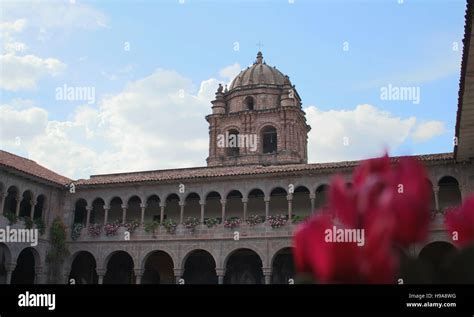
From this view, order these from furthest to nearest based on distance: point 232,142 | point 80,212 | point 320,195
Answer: point 232,142 < point 80,212 < point 320,195

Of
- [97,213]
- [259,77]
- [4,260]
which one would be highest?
[259,77]

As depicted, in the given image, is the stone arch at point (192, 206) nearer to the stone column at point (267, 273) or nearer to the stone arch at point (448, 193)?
the stone column at point (267, 273)

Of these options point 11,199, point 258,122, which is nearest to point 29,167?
point 11,199

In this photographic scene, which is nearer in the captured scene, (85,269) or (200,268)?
(200,268)

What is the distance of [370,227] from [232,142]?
32842 millimetres

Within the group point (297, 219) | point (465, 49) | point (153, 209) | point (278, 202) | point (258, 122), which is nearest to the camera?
point (465, 49)

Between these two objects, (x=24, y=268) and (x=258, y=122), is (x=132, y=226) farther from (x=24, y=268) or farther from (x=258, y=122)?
(x=258, y=122)

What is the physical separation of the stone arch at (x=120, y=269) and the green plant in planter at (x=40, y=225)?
4.08 m

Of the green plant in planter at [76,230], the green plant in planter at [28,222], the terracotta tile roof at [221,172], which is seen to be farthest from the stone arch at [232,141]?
the green plant in planter at [28,222]

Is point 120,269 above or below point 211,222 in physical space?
below

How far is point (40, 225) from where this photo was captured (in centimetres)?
2405

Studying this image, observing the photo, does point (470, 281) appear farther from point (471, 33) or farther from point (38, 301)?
point (471, 33)

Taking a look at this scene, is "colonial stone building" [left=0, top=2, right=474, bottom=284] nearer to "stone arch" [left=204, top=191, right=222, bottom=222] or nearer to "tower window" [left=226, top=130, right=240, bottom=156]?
"stone arch" [left=204, top=191, right=222, bottom=222]

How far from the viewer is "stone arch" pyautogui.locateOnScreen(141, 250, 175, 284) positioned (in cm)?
2642
